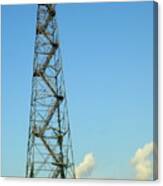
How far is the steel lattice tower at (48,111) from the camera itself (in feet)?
14.2

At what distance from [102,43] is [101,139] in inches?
19.5

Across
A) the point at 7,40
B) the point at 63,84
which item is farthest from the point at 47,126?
the point at 7,40

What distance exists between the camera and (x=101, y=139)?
4.29 metres

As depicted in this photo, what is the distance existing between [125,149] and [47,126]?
0.43 meters

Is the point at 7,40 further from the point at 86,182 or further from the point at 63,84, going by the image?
the point at 86,182

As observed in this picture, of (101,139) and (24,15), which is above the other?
(24,15)

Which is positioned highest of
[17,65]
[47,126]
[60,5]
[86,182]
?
[60,5]

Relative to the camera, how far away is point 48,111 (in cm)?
435

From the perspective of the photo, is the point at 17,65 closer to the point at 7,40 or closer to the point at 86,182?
the point at 7,40

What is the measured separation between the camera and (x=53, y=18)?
14.3 feet

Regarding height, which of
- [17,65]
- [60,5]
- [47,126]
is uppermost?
[60,5]

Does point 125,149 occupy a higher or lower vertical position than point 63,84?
lower

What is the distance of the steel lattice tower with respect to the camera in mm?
4332

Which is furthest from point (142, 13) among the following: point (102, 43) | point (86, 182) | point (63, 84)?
point (86, 182)
